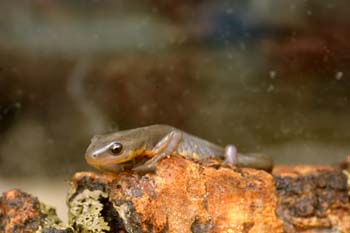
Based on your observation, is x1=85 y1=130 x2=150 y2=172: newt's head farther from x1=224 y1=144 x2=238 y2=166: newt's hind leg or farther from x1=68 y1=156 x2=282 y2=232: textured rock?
x1=224 y1=144 x2=238 y2=166: newt's hind leg

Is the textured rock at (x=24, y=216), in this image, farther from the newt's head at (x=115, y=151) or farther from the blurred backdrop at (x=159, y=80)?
the blurred backdrop at (x=159, y=80)

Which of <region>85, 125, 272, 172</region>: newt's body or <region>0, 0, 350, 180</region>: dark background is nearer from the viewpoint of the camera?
<region>85, 125, 272, 172</region>: newt's body

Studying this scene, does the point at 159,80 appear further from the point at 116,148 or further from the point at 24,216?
the point at 24,216

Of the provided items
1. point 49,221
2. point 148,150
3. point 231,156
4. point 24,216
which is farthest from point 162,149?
point 24,216

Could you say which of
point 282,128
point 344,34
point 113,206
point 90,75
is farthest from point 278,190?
point 90,75

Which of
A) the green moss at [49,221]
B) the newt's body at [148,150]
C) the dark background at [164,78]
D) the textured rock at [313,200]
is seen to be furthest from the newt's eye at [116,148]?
the dark background at [164,78]

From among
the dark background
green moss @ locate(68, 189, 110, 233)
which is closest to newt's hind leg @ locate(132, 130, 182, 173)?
green moss @ locate(68, 189, 110, 233)
